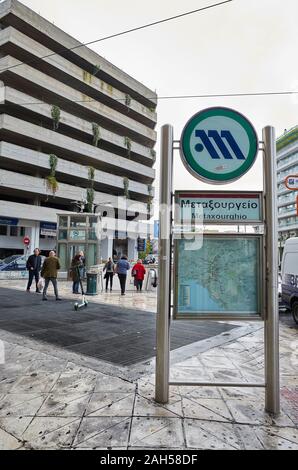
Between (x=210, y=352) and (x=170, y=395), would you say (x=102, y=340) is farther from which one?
(x=170, y=395)

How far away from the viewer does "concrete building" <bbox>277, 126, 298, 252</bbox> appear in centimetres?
6241

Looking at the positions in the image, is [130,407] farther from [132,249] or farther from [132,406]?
[132,249]

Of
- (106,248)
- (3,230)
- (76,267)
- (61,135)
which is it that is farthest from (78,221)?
(106,248)

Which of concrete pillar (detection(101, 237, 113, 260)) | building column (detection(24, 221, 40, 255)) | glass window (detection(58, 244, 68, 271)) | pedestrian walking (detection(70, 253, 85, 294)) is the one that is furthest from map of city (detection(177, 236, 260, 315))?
concrete pillar (detection(101, 237, 113, 260))

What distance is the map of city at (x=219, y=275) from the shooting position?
3.47m

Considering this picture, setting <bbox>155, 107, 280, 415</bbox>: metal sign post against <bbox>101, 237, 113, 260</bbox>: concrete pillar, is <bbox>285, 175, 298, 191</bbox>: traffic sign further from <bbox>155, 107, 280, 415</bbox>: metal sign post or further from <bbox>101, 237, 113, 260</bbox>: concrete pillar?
<bbox>101, 237, 113, 260</bbox>: concrete pillar

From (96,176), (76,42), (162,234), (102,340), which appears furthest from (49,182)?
(162,234)

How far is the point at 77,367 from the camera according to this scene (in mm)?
4387

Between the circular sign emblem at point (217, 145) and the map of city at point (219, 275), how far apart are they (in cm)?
75

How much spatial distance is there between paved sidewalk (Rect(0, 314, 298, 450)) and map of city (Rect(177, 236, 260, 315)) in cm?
101

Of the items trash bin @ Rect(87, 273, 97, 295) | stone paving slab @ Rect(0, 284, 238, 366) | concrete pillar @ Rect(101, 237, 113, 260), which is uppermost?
concrete pillar @ Rect(101, 237, 113, 260)

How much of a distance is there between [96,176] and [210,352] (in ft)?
114

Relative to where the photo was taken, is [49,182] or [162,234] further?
[49,182]
